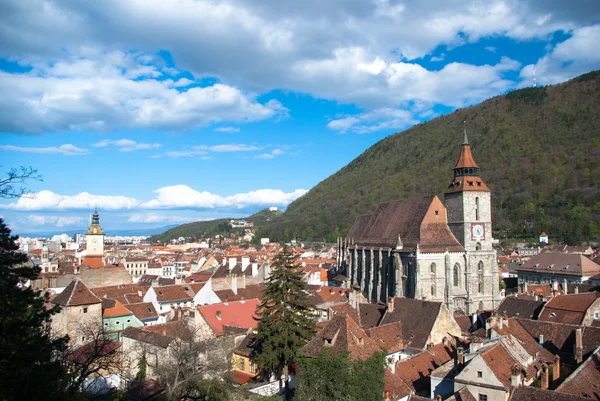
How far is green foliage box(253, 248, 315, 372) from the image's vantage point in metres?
28.4

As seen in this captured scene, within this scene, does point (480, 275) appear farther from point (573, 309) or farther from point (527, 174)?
point (527, 174)

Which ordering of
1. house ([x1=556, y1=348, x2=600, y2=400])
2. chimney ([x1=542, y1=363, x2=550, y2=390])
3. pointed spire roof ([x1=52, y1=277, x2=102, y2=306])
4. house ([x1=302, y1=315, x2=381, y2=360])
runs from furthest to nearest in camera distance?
1. pointed spire roof ([x1=52, y1=277, x2=102, y2=306])
2. house ([x1=302, y1=315, x2=381, y2=360])
3. chimney ([x1=542, y1=363, x2=550, y2=390])
4. house ([x1=556, y1=348, x2=600, y2=400])

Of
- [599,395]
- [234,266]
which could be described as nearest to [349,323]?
[599,395]

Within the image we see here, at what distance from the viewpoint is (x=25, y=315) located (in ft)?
55.6

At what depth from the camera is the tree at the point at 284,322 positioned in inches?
1118

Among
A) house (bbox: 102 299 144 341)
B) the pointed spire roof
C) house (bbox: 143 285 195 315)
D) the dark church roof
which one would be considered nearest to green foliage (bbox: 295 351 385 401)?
the pointed spire roof

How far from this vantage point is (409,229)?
55406 millimetres

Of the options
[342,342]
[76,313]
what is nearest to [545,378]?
[342,342]

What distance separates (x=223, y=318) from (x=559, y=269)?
184 feet

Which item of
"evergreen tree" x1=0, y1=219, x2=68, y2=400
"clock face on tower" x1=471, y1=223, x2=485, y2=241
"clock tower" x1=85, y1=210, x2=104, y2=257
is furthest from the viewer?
"clock tower" x1=85, y1=210, x2=104, y2=257

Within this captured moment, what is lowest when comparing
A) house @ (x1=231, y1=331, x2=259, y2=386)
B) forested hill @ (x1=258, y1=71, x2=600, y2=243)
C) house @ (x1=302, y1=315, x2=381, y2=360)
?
house @ (x1=231, y1=331, x2=259, y2=386)

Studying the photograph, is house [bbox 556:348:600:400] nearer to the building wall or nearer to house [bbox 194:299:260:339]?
house [bbox 194:299:260:339]

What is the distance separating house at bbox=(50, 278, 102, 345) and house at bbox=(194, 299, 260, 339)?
27.9 feet

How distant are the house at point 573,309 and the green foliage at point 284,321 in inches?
751
